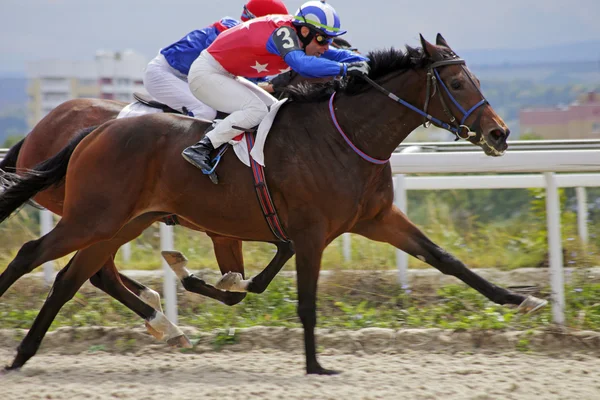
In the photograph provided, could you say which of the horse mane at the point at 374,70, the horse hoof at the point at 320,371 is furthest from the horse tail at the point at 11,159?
the horse hoof at the point at 320,371

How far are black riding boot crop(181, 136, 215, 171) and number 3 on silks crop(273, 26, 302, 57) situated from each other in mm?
626

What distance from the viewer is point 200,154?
13.7 feet

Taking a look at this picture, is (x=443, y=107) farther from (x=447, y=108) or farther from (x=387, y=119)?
(x=387, y=119)

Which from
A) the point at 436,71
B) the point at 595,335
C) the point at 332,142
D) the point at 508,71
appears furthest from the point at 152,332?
the point at 508,71

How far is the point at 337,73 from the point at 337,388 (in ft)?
5.28

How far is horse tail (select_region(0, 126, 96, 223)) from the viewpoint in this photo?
15.0ft

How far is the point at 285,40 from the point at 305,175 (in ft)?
2.37

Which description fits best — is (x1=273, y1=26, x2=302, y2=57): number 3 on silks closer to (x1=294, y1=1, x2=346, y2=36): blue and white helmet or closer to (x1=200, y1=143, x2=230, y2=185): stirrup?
(x1=294, y1=1, x2=346, y2=36): blue and white helmet

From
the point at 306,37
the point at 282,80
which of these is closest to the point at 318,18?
the point at 306,37

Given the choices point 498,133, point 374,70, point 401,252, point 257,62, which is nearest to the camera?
point 498,133

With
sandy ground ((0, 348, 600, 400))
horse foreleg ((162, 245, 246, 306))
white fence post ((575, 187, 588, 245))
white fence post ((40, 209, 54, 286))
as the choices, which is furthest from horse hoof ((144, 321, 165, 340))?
white fence post ((575, 187, 588, 245))

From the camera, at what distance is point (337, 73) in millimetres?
4109

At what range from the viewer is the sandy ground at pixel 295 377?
3602mm

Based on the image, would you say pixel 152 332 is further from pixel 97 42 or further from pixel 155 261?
pixel 97 42
